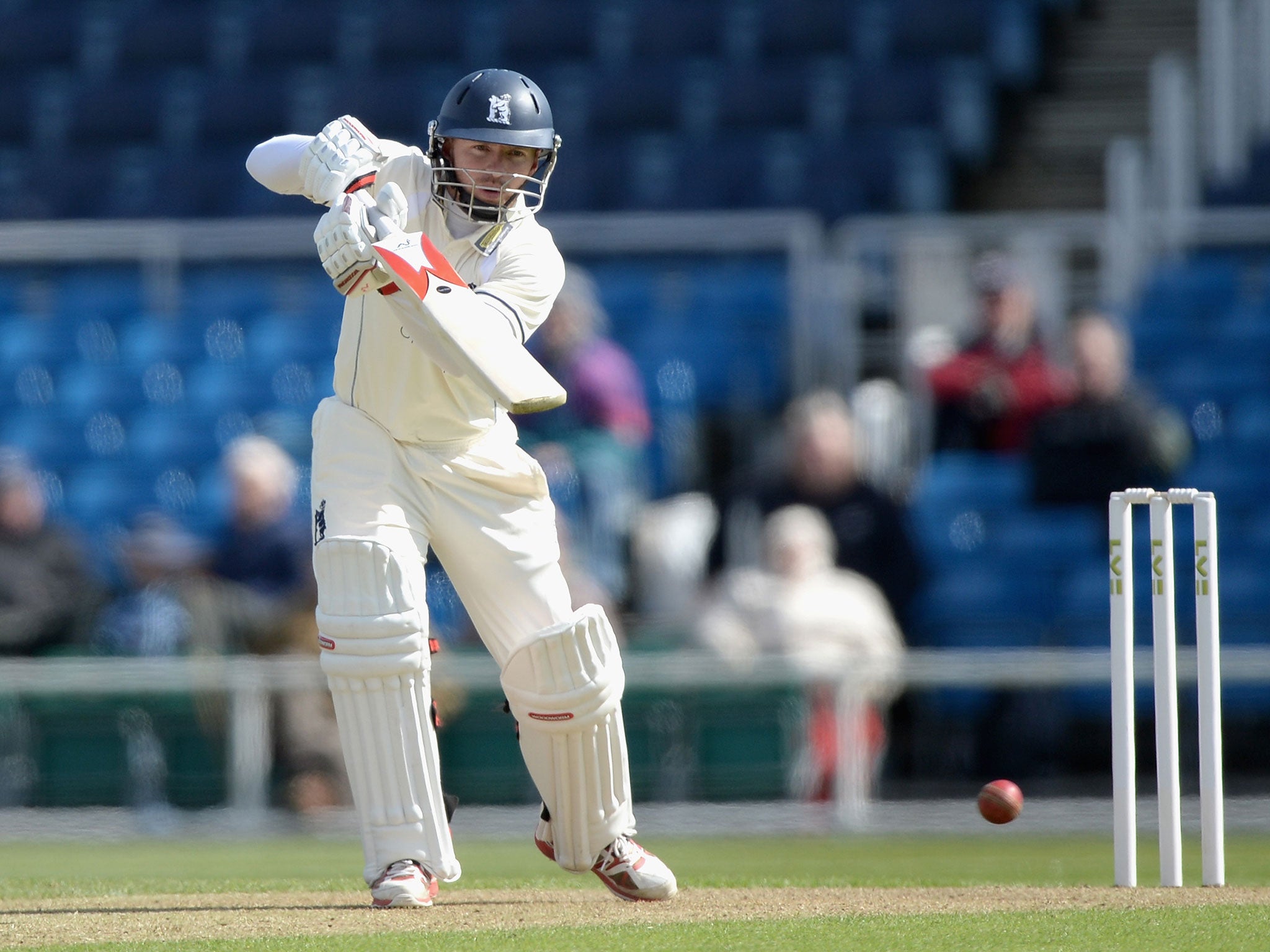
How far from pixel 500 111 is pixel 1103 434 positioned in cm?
416

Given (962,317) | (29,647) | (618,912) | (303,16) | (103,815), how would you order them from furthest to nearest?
(303,16), (962,317), (29,647), (103,815), (618,912)

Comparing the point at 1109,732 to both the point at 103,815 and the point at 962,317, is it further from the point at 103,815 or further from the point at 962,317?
the point at 103,815

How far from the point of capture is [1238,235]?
9.23 m

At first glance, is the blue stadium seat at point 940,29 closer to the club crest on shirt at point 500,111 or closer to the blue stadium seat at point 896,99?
the blue stadium seat at point 896,99

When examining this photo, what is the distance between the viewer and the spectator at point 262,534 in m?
8.02

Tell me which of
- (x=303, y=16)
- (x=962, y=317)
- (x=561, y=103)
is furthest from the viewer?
(x=303, y=16)

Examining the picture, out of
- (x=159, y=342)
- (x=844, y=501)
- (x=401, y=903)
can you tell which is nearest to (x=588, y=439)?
(x=844, y=501)

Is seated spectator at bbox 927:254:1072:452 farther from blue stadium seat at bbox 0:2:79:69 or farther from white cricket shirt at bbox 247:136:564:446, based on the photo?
blue stadium seat at bbox 0:2:79:69

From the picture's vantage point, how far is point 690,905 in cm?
442

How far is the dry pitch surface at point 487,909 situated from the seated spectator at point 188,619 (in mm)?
2991

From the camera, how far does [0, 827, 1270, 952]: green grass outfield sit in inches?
149

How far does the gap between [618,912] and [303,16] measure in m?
8.85

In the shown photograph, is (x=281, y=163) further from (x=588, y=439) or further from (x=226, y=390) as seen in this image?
(x=226, y=390)

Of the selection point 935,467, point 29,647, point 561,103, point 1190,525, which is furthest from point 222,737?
point 561,103
